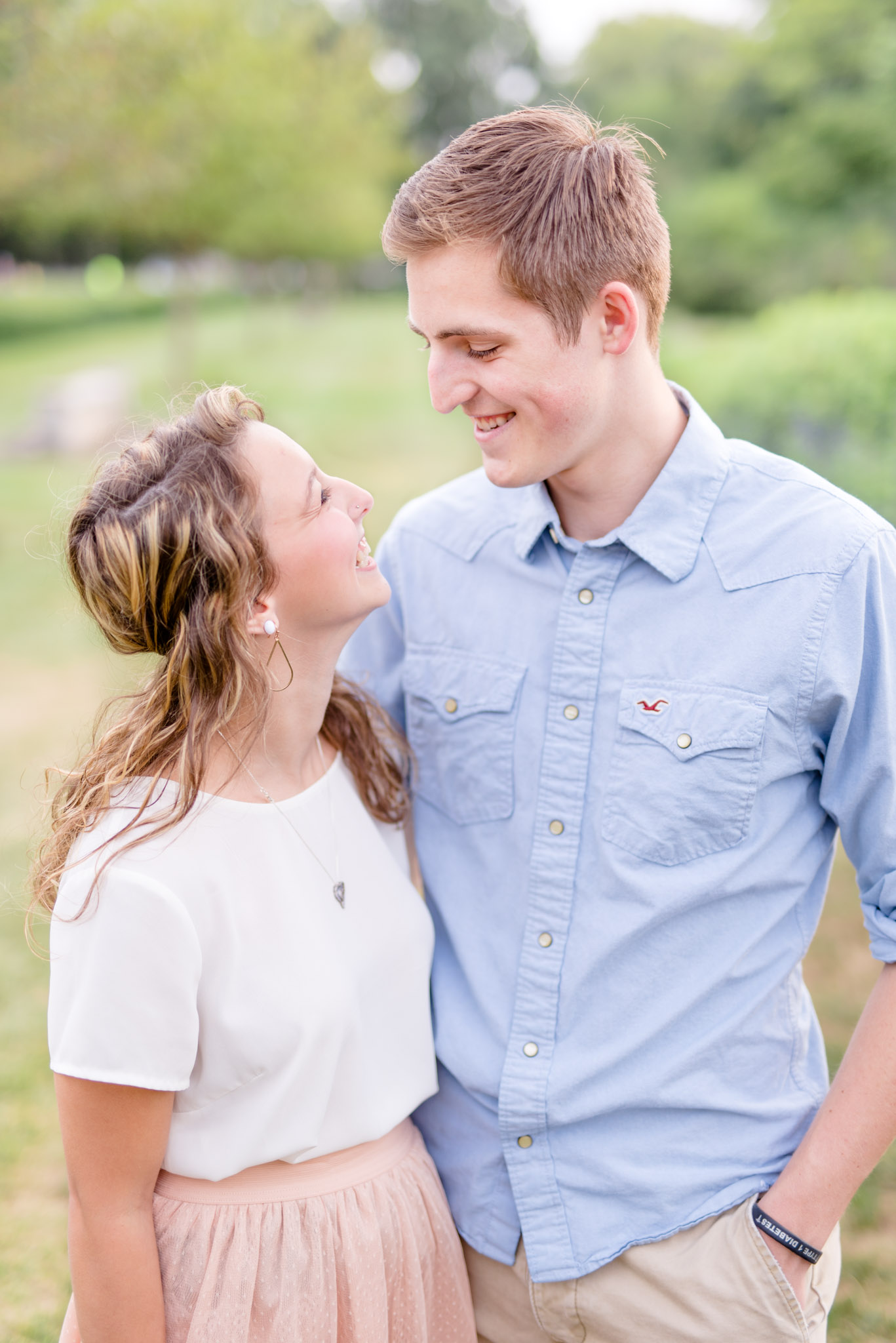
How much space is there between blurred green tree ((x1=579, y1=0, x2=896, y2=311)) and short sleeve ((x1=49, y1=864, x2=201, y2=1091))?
3230 millimetres

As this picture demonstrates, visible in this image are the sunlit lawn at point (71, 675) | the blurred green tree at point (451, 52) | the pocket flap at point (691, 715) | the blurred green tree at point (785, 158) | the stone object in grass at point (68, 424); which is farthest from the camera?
the blurred green tree at point (451, 52)

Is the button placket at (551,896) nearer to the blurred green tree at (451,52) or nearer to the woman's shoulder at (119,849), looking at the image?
the woman's shoulder at (119,849)

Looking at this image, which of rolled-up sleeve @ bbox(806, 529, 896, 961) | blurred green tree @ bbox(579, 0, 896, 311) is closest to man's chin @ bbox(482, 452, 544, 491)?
rolled-up sleeve @ bbox(806, 529, 896, 961)

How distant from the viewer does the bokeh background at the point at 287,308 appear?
183 inches

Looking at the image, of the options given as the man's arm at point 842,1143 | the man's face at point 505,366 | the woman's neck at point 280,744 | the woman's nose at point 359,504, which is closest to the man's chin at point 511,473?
the man's face at point 505,366

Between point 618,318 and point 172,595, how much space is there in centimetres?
93

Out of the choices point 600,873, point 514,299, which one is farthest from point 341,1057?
point 514,299

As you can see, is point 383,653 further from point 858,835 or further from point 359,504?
point 858,835

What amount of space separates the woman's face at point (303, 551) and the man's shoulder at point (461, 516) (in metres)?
0.34

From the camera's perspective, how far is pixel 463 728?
2.19 meters

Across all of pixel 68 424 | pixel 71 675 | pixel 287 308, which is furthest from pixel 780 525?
pixel 287 308

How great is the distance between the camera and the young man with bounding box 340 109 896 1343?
1.91 meters

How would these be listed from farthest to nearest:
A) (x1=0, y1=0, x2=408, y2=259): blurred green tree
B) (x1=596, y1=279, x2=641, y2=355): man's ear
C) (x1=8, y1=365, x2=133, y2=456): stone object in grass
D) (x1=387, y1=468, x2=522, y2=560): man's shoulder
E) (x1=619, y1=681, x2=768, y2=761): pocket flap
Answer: (x1=8, y1=365, x2=133, y2=456): stone object in grass, (x1=0, y1=0, x2=408, y2=259): blurred green tree, (x1=387, y1=468, x2=522, y2=560): man's shoulder, (x1=596, y1=279, x2=641, y2=355): man's ear, (x1=619, y1=681, x2=768, y2=761): pocket flap

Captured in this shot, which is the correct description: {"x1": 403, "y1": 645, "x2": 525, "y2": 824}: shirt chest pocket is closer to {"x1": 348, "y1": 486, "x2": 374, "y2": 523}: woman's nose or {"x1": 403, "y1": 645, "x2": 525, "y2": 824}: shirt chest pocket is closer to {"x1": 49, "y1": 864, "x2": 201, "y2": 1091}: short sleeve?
{"x1": 348, "y1": 486, "x2": 374, "y2": 523}: woman's nose
